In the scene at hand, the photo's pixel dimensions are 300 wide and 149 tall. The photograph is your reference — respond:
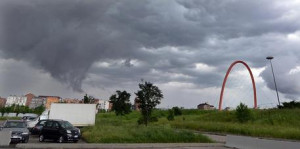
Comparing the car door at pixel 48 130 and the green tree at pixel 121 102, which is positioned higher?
the green tree at pixel 121 102

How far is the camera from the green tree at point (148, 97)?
3731 cm

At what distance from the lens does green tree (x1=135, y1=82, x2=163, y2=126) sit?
37312 millimetres

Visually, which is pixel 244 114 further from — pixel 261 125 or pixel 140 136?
pixel 140 136

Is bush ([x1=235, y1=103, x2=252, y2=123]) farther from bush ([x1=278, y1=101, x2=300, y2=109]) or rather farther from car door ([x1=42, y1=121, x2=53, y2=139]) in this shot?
car door ([x1=42, y1=121, x2=53, y2=139])

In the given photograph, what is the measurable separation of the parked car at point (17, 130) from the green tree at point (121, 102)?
2969 cm

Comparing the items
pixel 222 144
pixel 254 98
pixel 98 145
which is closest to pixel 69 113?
pixel 98 145

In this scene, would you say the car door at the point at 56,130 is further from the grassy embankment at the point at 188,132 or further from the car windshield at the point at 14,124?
the grassy embankment at the point at 188,132

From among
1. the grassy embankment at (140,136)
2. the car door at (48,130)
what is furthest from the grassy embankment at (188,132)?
the car door at (48,130)

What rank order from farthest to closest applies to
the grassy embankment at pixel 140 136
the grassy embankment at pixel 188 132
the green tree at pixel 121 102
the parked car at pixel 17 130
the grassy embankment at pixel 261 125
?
1. the green tree at pixel 121 102
2. the grassy embankment at pixel 261 125
3. the grassy embankment at pixel 188 132
4. the grassy embankment at pixel 140 136
5. the parked car at pixel 17 130

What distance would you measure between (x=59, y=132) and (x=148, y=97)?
789 inches

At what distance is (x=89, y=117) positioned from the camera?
29.3 metres

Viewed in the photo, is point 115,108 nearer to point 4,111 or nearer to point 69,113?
point 69,113

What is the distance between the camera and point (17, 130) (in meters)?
17.1

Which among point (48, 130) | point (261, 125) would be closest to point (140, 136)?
point (48, 130)
